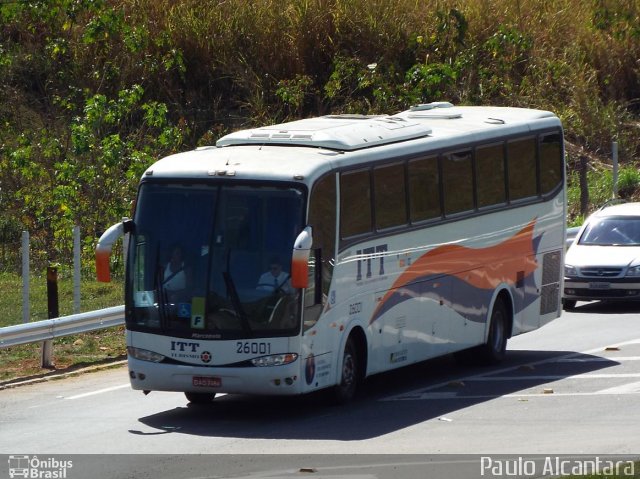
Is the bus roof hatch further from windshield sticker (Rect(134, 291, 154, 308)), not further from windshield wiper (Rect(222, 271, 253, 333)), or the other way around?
windshield sticker (Rect(134, 291, 154, 308))

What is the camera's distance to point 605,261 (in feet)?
74.7

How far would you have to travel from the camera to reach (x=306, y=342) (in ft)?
45.0

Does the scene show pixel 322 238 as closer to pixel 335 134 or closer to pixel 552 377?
pixel 335 134

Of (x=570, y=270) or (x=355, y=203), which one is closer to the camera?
(x=355, y=203)

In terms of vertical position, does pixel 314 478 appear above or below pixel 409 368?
above

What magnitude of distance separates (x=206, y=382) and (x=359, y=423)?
1615 mm

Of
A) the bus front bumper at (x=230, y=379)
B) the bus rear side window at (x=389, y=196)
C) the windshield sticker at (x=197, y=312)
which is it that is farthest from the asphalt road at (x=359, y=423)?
the bus rear side window at (x=389, y=196)

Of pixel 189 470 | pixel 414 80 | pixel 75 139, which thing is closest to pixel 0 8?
pixel 75 139

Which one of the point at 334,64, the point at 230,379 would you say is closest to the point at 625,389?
the point at 230,379

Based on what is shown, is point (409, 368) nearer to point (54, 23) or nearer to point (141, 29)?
point (141, 29)

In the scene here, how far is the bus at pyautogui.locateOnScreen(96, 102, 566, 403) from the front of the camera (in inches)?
537

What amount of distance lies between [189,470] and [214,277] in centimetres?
272

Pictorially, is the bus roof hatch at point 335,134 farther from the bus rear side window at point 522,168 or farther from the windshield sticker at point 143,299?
the windshield sticker at point 143,299

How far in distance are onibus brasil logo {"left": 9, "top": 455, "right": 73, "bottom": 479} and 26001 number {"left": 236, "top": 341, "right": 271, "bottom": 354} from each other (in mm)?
2373
